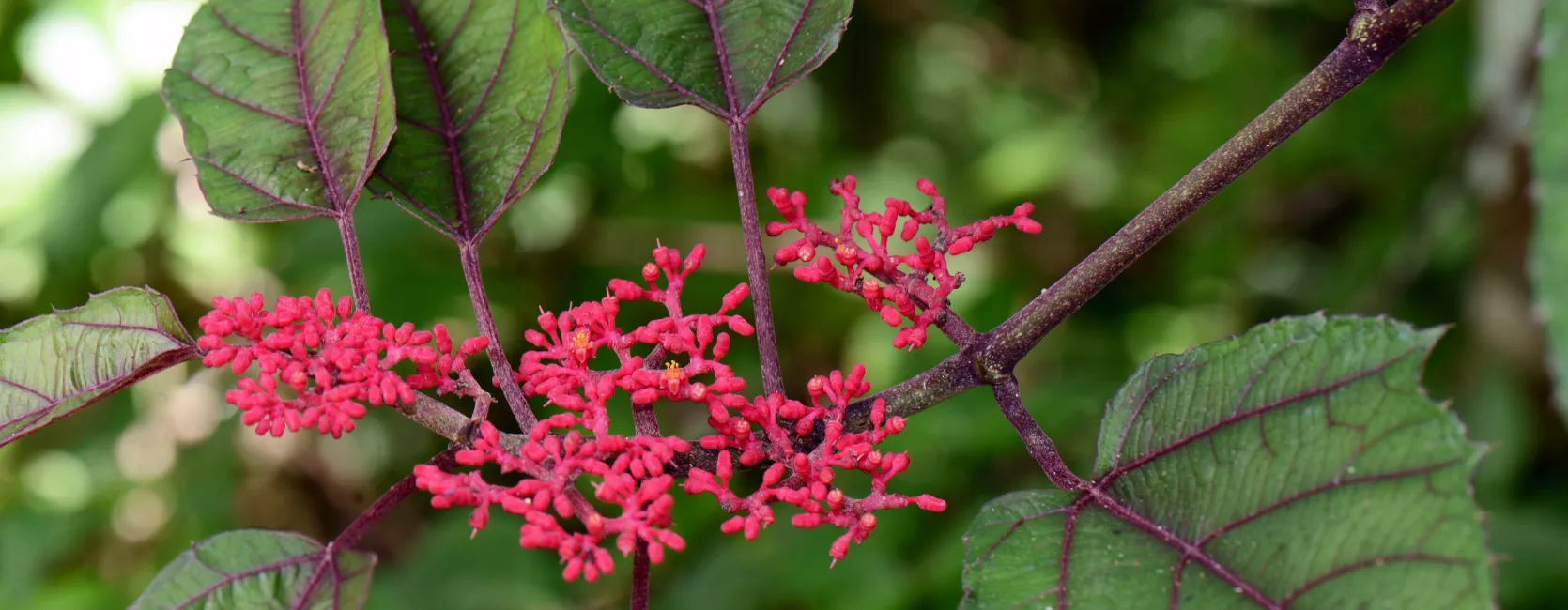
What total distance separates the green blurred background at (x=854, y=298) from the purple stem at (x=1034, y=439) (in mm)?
901

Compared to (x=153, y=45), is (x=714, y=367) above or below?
below

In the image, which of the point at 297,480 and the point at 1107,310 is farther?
the point at 297,480

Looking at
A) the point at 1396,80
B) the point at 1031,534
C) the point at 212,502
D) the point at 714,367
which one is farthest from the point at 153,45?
the point at 1396,80

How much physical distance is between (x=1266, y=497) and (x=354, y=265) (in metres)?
0.95

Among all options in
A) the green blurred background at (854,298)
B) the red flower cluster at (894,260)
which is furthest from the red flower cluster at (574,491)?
the green blurred background at (854,298)

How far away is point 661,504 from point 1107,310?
2.52m

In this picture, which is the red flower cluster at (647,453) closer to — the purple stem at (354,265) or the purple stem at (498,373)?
the purple stem at (498,373)

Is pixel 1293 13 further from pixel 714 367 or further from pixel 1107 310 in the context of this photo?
pixel 714 367

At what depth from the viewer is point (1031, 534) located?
107 centimetres

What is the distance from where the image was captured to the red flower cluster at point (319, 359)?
1.03 m

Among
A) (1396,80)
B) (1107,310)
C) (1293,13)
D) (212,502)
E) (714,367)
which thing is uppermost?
(1293,13)

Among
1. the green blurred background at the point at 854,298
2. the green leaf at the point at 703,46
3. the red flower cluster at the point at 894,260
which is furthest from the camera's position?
the green blurred background at the point at 854,298

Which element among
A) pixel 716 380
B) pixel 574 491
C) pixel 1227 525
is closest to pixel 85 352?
pixel 574 491

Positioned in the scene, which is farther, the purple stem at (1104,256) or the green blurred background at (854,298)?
the green blurred background at (854,298)
